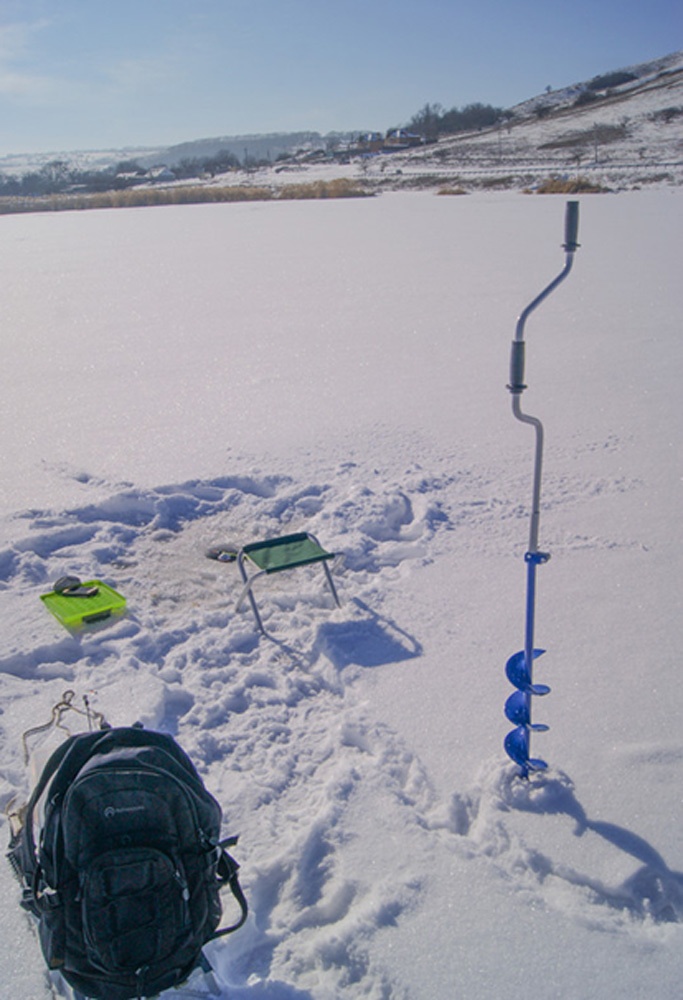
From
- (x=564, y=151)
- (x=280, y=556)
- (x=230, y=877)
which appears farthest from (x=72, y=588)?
(x=564, y=151)

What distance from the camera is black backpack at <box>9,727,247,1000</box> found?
169cm

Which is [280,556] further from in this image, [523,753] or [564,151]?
[564,151]

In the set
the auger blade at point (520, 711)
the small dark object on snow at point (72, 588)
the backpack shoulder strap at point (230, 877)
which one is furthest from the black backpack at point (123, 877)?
the small dark object on snow at point (72, 588)

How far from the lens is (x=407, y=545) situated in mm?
4109

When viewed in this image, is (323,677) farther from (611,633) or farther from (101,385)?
(101,385)

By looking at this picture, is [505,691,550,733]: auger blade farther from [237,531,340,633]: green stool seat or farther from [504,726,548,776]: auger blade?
Answer: [237,531,340,633]: green stool seat

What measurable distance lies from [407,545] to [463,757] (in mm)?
1596

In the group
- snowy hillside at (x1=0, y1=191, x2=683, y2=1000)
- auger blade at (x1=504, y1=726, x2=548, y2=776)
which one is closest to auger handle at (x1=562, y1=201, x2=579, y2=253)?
auger blade at (x1=504, y1=726, x2=548, y2=776)

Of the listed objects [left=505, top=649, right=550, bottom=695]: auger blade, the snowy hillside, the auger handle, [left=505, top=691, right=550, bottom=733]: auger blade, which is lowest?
the snowy hillside

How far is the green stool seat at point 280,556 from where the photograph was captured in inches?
134

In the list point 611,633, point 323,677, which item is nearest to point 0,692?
point 323,677

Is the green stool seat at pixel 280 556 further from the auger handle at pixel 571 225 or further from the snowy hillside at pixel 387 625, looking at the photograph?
the auger handle at pixel 571 225

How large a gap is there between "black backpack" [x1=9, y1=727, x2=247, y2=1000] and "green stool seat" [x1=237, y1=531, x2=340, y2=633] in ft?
5.24

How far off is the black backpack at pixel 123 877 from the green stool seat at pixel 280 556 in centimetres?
160
